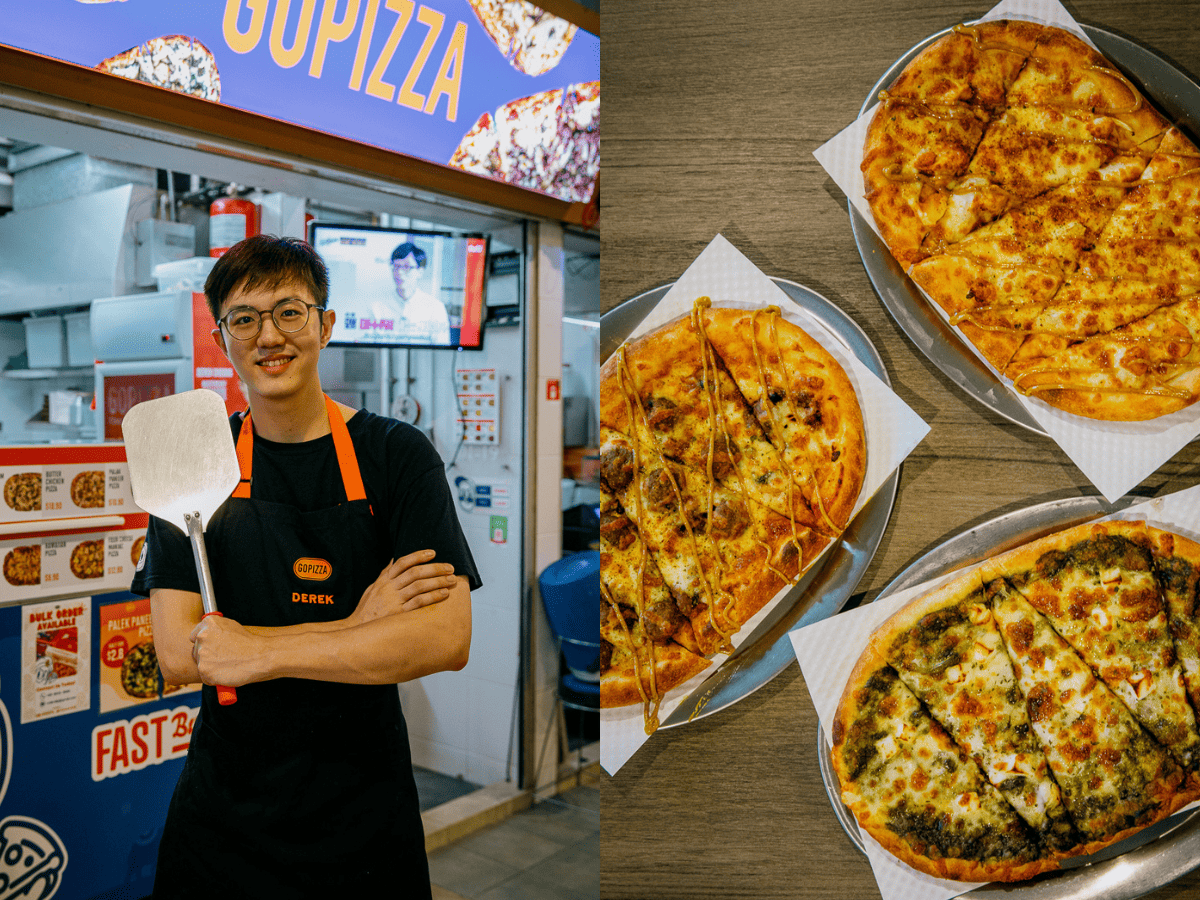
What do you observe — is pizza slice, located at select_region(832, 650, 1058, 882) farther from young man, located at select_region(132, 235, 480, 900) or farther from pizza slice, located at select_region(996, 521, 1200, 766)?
young man, located at select_region(132, 235, 480, 900)

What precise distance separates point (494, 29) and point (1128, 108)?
276 cm

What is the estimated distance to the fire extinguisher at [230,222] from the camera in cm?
334

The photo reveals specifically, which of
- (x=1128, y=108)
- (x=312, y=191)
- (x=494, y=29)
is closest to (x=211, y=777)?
(x=1128, y=108)

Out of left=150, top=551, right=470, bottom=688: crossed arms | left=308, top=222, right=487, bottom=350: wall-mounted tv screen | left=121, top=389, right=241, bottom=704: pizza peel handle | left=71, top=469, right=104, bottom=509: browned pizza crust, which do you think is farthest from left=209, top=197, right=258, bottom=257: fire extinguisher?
left=150, top=551, right=470, bottom=688: crossed arms

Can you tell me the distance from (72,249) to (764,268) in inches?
189

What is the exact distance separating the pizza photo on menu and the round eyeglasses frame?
1234 millimetres

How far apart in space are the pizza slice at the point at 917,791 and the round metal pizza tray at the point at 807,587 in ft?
0.33

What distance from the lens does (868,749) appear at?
1.18 meters

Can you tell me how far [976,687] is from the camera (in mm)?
1160

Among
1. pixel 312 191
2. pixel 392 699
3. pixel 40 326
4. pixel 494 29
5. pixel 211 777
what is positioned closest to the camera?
pixel 211 777

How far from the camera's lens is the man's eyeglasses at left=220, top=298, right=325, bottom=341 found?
169 cm

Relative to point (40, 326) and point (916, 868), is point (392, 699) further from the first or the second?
point (40, 326)

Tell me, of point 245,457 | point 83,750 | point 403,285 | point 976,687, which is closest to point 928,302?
point 976,687

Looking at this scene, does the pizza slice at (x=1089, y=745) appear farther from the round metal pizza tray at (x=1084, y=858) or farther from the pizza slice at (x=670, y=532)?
the pizza slice at (x=670, y=532)
